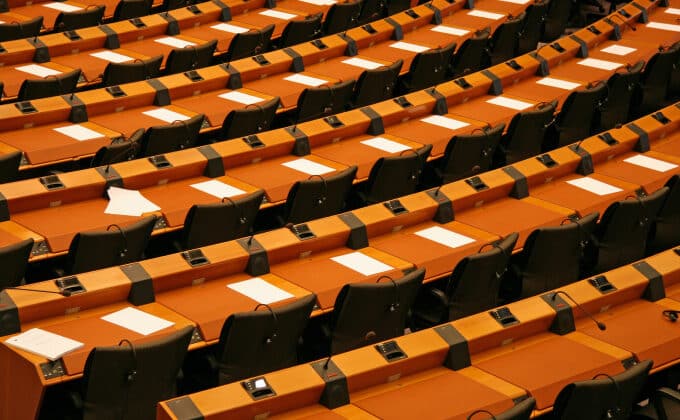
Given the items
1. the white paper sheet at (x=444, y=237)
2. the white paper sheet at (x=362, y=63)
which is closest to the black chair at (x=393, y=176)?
the white paper sheet at (x=444, y=237)

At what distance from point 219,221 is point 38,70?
3047 mm

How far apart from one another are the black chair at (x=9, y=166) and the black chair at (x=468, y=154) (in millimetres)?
2629

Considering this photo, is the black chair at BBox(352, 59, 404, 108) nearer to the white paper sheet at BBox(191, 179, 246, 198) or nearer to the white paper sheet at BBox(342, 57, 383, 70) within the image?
the white paper sheet at BBox(342, 57, 383, 70)

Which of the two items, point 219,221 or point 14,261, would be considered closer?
point 14,261

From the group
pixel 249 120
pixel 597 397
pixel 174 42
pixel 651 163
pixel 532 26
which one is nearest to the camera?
pixel 597 397

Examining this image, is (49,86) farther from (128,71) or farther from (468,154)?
(468,154)

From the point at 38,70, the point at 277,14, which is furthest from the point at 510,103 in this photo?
the point at 38,70

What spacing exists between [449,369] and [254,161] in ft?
8.30

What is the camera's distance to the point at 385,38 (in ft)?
31.2

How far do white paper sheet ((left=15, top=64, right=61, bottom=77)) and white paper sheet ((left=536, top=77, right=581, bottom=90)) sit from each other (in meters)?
3.75

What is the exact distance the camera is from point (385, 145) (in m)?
7.30

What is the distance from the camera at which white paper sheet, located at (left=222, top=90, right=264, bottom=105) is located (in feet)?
26.0

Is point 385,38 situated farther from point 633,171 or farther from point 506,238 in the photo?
point 506,238

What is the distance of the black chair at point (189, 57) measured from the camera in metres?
8.45
